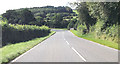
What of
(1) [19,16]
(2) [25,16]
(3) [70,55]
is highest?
(3) [70,55]

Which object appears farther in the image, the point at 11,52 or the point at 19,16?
the point at 19,16

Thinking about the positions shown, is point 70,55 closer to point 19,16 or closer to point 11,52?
point 11,52

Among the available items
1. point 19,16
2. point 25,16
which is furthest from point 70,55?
point 25,16

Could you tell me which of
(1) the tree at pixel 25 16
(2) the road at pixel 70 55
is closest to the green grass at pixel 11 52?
(2) the road at pixel 70 55

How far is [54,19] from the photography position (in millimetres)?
147500

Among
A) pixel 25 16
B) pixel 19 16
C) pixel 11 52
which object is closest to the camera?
pixel 11 52

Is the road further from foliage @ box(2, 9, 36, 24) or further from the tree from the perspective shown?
the tree

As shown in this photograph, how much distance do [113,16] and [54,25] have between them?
121261mm

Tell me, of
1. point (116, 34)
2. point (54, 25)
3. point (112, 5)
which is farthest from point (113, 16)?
point (54, 25)

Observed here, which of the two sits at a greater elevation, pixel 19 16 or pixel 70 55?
pixel 70 55

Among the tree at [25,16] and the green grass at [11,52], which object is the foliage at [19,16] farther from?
the green grass at [11,52]

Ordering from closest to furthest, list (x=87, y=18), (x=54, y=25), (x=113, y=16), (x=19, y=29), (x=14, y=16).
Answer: (x=113, y=16) < (x=19, y=29) < (x=87, y=18) < (x=14, y=16) < (x=54, y=25)

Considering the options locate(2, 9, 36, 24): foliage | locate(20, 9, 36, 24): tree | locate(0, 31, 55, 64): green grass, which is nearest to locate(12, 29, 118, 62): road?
locate(0, 31, 55, 64): green grass

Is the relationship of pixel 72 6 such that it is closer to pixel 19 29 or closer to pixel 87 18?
pixel 87 18
